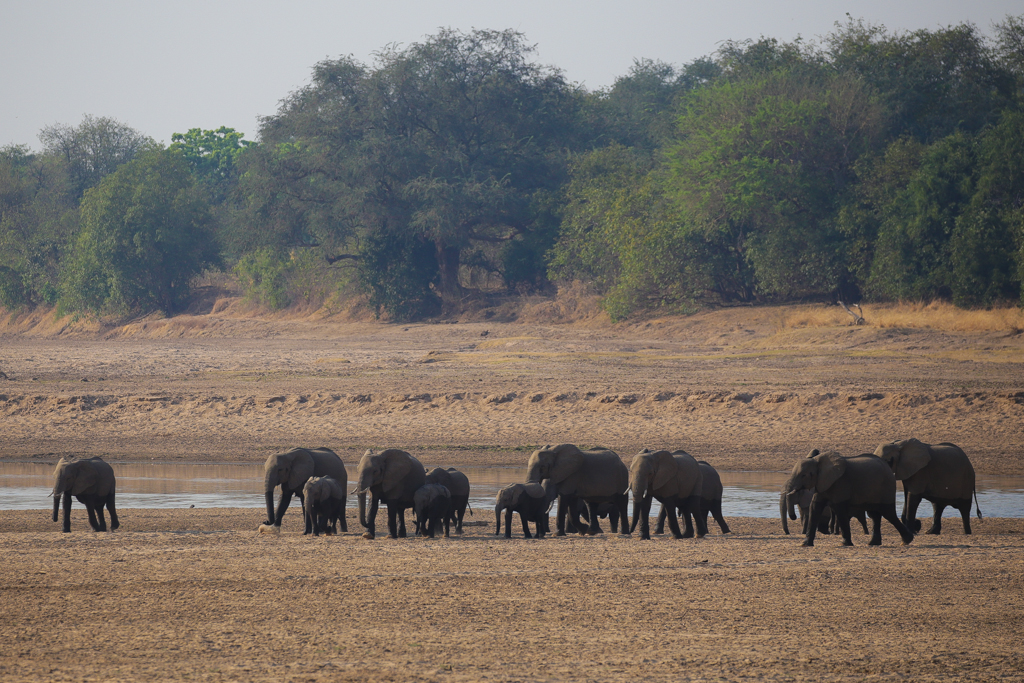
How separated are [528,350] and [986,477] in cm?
1894

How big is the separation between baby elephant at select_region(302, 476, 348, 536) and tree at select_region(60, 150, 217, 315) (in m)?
49.9

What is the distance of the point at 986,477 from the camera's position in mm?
20297

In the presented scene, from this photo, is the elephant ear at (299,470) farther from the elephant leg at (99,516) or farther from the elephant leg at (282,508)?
the elephant leg at (99,516)

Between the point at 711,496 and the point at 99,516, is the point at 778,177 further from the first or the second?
the point at 99,516

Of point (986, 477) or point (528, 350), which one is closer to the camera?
point (986, 477)

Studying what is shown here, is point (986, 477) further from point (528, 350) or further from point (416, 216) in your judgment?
point (416, 216)

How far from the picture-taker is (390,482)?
15.1m

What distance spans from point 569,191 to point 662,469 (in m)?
39.0

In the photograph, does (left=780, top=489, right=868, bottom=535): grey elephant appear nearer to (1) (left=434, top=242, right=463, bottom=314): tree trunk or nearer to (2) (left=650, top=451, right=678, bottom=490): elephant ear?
(2) (left=650, top=451, right=678, bottom=490): elephant ear

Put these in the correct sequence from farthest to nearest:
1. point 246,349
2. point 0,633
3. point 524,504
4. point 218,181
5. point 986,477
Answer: point 218,181
point 246,349
point 986,477
point 524,504
point 0,633

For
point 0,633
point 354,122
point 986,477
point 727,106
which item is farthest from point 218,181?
point 0,633

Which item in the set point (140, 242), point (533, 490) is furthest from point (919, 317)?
point (140, 242)

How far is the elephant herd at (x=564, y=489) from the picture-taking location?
47.9 ft

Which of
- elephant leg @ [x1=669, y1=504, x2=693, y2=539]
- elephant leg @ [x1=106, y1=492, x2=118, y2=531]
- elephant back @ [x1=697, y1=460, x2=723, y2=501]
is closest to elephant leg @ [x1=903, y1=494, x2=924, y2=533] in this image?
elephant leg @ [x1=106, y1=492, x2=118, y2=531]
